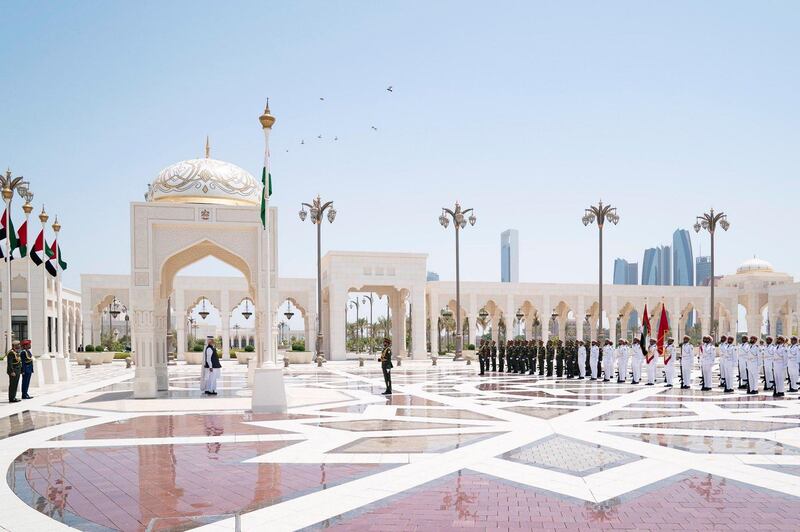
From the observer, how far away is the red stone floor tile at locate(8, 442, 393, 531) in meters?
6.58

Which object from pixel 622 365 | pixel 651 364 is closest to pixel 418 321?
pixel 622 365

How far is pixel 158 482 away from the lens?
25.7ft

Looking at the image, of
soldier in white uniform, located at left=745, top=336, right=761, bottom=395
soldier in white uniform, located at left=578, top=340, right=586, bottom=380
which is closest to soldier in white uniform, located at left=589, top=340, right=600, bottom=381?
soldier in white uniform, located at left=578, top=340, right=586, bottom=380

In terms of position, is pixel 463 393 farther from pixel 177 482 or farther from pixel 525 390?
pixel 177 482

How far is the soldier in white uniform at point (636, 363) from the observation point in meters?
22.4

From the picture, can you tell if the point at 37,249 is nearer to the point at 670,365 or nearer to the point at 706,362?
the point at 670,365

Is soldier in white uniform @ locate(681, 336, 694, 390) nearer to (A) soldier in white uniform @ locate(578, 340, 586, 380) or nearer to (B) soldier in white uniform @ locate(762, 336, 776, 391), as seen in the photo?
(B) soldier in white uniform @ locate(762, 336, 776, 391)

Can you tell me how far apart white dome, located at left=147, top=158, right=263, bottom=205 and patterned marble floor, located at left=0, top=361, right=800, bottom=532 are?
6.20m

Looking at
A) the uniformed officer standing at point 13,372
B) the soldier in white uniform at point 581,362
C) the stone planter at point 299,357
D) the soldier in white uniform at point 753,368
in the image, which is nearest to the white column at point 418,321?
the stone planter at point 299,357

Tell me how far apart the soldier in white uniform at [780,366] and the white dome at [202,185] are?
578 inches

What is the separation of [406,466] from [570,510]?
252 cm

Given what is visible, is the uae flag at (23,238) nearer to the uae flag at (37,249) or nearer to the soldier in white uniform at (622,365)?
Answer: the uae flag at (37,249)

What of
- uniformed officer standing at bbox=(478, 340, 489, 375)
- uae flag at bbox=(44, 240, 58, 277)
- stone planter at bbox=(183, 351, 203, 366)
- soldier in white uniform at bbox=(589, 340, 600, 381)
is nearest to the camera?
uae flag at bbox=(44, 240, 58, 277)

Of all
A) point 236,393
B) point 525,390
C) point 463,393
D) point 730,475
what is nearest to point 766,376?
point 525,390
